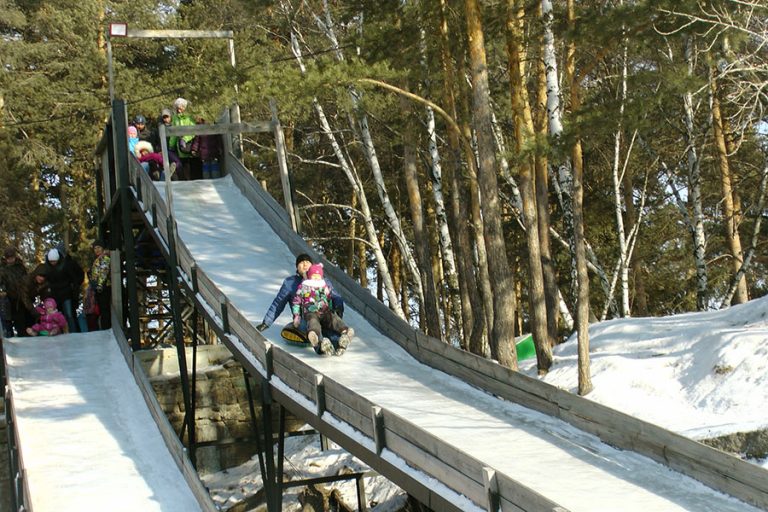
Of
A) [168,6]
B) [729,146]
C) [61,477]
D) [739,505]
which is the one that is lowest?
[61,477]

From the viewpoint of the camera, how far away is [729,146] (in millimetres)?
25109

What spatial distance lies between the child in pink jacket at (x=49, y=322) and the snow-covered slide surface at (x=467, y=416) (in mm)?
2878

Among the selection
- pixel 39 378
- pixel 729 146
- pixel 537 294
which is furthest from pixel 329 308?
pixel 729 146

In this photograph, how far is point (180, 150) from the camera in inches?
754

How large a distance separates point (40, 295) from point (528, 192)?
823cm

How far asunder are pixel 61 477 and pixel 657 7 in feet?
30.5

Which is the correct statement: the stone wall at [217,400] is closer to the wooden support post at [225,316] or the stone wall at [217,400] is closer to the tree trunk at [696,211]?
the wooden support post at [225,316]

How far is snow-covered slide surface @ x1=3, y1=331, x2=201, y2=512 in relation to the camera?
35.8 ft

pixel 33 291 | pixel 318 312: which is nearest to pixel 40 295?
pixel 33 291

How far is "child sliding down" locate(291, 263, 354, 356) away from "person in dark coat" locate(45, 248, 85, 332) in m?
7.26

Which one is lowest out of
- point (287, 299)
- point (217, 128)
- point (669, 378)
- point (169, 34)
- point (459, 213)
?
point (669, 378)

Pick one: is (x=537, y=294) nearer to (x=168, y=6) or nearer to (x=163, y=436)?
(x=163, y=436)

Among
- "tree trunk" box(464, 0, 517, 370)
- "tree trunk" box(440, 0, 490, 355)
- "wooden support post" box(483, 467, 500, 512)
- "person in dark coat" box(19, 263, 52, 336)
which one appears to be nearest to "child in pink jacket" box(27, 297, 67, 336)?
"person in dark coat" box(19, 263, 52, 336)

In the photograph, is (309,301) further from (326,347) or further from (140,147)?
(140,147)
